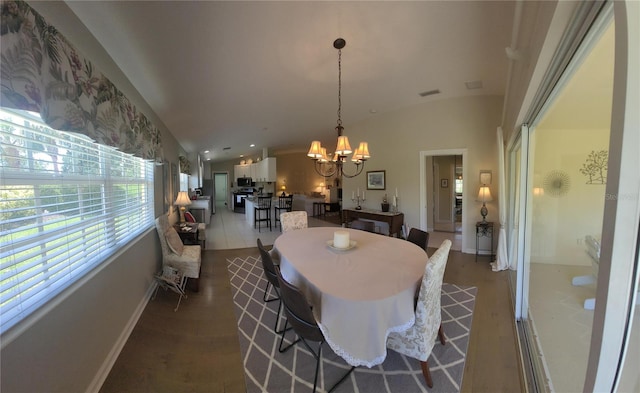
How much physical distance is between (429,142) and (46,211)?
5.36 meters

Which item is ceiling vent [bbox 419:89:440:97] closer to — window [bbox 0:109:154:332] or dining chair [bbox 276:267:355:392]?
dining chair [bbox 276:267:355:392]

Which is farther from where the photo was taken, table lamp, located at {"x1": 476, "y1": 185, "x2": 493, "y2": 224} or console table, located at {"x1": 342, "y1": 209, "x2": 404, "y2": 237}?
console table, located at {"x1": 342, "y1": 209, "x2": 404, "y2": 237}

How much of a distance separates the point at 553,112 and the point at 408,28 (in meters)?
1.53

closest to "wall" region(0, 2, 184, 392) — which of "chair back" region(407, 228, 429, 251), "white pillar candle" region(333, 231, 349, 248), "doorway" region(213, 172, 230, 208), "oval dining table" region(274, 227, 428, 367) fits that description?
"oval dining table" region(274, 227, 428, 367)

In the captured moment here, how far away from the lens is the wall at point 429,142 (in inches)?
174

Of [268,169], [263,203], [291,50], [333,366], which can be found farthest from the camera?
[268,169]

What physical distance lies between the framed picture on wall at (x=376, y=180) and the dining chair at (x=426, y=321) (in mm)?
4080

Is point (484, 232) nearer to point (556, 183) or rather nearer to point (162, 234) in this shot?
point (556, 183)

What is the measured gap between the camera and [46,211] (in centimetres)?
135

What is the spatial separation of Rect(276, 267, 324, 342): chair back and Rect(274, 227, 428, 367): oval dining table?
65 mm

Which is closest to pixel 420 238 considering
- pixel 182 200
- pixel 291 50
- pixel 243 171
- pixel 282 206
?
pixel 291 50

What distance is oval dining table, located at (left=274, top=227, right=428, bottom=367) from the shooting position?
1.41m

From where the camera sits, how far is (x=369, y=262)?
1.96 m

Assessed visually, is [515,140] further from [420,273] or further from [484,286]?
[420,273]
